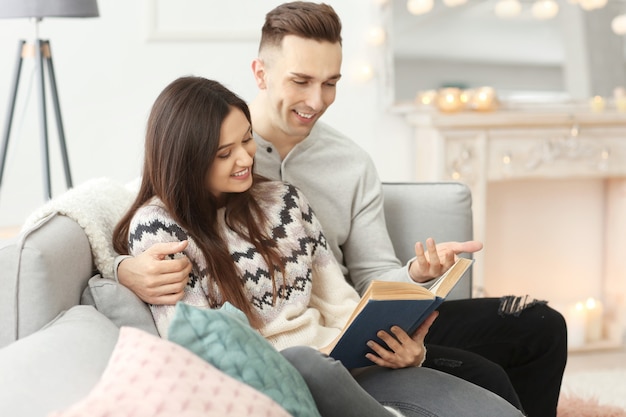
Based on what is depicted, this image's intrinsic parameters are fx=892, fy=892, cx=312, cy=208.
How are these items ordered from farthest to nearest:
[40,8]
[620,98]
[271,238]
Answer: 1. [620,98]
2. [40,8]
3. [271,238]

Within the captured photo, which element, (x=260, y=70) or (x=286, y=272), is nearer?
(x=286, y=272)

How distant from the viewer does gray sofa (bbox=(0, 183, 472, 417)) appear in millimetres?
1169

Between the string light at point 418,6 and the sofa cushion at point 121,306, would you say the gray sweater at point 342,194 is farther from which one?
the string light at point 418,6

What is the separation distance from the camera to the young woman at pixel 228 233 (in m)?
1.64

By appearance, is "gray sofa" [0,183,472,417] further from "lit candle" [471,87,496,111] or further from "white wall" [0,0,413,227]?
"lit candle" [471,87,496,111]

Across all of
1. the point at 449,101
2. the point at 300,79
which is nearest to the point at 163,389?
the point at 300,79

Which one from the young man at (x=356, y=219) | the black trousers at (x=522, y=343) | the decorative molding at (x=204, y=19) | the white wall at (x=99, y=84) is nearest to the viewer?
the young man at (x=356, y=219)

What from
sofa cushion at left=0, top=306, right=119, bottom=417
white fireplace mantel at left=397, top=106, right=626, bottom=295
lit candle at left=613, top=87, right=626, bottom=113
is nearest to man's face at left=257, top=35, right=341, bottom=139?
sofa cushion at left=0, top=306, right=119, bottom=417

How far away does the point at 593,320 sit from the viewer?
369 centimetres

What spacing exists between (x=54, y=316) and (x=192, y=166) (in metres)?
0.40

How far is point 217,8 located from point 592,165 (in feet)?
5.21

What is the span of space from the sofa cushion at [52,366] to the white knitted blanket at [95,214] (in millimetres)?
295

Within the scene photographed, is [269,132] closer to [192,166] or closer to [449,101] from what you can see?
[192,166]

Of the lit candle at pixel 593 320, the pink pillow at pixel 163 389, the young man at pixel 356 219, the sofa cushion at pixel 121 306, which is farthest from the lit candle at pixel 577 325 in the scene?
the pink pillow at pixel 163 389
